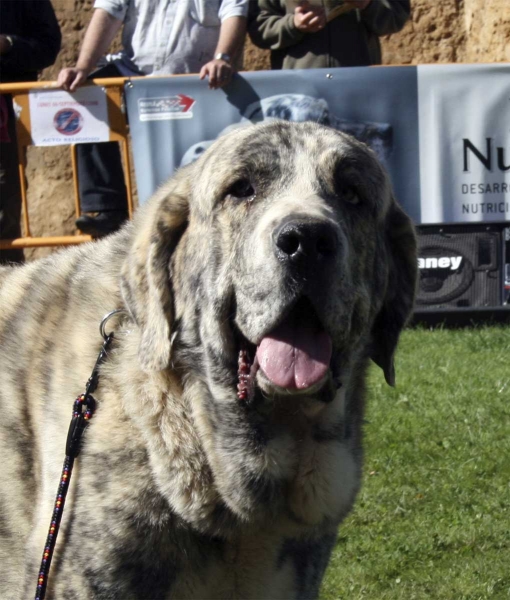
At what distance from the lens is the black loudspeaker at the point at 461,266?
23.1ft

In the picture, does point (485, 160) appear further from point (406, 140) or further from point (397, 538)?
point (397, 538)

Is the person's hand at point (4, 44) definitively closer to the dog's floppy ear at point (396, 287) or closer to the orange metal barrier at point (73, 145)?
the orange metal barrier at point (73, 145)

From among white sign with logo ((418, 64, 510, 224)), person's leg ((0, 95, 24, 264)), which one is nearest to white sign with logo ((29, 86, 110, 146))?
person's leg ((0, 95, 24, 264))

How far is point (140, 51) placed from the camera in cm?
678

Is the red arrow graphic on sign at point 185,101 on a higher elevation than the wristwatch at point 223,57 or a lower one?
lower

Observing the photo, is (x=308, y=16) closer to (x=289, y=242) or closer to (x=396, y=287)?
(x=396, y=287)

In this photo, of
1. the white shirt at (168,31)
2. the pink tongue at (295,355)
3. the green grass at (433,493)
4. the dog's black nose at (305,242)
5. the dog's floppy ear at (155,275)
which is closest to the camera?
the dog's black nose at (305,242)

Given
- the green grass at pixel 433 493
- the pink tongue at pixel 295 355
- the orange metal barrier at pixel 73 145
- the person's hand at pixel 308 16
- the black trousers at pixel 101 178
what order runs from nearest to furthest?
the pink tongue at pixel 295 355 < the green grass at pixel 433 493 < the person's hand at pixel 308 16 < the orange metal barrier at pixel 73 145 < the black trousers at pixel 101 178

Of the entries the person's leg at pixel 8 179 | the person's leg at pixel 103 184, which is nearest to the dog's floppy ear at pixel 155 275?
the person's leg at pixel 103 184

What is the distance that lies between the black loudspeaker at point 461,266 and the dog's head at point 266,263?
13.6 feet

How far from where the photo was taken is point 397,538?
4043 mm

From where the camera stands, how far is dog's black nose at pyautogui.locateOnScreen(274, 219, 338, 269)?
245 cm

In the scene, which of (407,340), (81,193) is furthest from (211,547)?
(81,193)

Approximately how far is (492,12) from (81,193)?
15.8 ft
